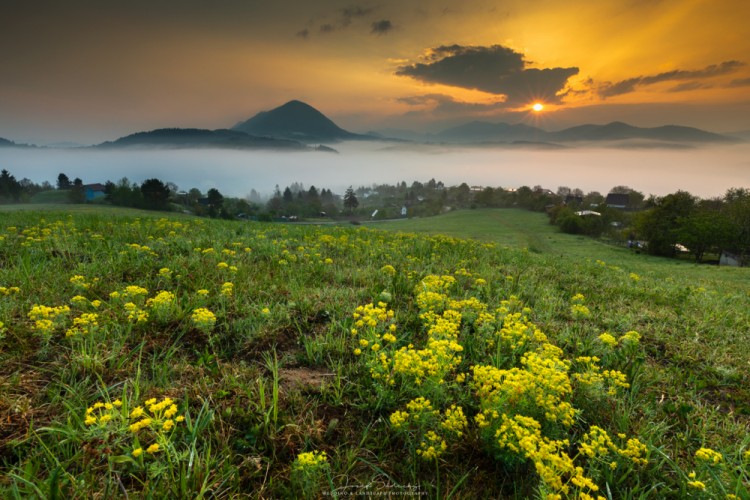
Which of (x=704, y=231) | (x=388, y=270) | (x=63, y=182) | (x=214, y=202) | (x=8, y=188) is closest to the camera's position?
(x=388, y=270)

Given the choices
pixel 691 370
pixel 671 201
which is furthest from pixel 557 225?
pixel 691 370

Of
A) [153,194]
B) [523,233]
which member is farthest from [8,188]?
[523,233]

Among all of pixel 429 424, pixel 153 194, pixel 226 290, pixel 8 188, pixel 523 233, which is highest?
pixel 8 188

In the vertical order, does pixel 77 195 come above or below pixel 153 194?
above

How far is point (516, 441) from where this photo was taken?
2598 mm

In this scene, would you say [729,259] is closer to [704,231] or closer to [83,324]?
[704,231]

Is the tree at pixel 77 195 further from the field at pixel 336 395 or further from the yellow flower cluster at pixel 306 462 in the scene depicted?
the yellow flower cluster at pixel 306 462

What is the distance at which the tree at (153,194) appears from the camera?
93688 millimetres

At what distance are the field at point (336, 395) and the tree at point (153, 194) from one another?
104885 mm

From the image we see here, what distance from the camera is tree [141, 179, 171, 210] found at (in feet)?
307

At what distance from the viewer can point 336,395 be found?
3350 millimetres

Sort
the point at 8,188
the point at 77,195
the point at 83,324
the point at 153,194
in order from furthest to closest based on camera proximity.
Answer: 1. the point at 77,195
2. the point at 8,188
3. the point at 153,194
4. the point at 83,324

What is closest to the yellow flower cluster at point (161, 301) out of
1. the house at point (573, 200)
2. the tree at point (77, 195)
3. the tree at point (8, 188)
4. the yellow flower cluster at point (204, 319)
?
the yellow flower cluster at point (204, 319)

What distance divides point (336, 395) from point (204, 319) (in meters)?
1.80
